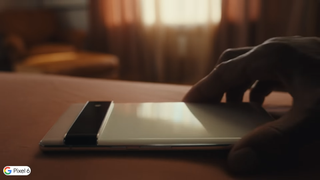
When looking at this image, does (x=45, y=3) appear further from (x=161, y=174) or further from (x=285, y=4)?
(x=161, y=174)

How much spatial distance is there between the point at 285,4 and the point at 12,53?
2227 millimetres

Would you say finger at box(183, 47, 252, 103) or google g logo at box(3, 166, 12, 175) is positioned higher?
finger at box(183, 47, 252, 103)

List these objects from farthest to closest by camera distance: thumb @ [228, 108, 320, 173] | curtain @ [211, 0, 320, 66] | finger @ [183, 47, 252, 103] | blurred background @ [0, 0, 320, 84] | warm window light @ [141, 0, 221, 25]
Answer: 1. warm window light @ [141, 0, 221, 25]
2. blurred background @ [0, 0, 320, 84]
3. curtain @ [211, 0, 320, 66]
4. finger @ [183, 47, 252, 103]
5. thumb @ [228, 108, 320, 173]

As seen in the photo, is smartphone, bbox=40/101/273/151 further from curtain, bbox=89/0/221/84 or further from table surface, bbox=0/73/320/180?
curtain, bbox=89/0/221/84

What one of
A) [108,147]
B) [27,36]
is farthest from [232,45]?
[108,147]

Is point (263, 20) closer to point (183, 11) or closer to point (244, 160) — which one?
point (183, 11)

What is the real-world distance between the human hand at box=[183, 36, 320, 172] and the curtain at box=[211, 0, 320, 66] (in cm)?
185

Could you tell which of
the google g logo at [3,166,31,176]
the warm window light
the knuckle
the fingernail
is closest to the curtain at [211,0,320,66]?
the warm window light

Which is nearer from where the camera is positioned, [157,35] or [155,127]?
[155,127]

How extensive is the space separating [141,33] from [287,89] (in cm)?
242

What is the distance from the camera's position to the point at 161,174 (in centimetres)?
41

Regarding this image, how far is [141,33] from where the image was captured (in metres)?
2.79

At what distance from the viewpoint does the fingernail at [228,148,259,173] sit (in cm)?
40

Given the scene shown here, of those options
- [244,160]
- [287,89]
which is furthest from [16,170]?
[287,89]
